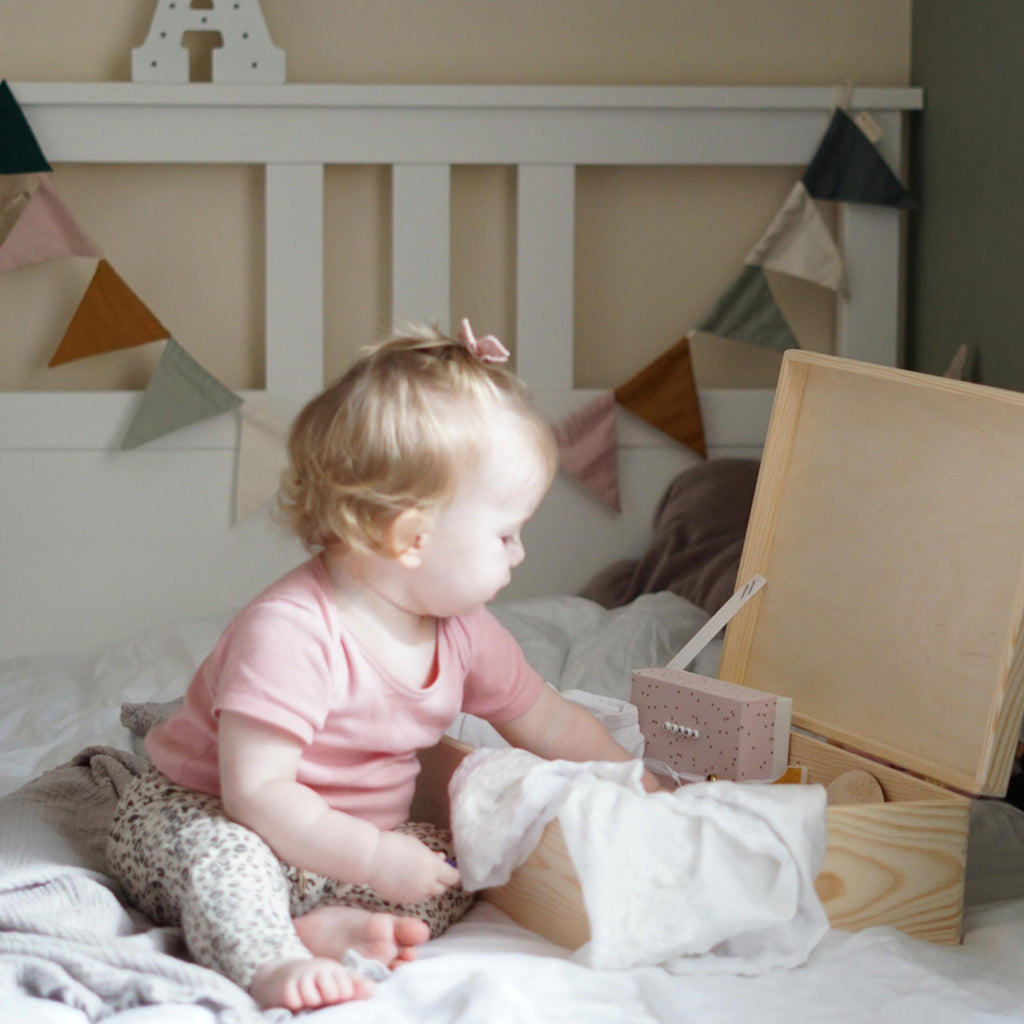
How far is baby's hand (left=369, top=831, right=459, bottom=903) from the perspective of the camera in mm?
839

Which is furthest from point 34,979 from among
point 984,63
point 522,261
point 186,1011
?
point 984,63

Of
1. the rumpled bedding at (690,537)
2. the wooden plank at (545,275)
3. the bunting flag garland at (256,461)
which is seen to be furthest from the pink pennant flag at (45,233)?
the rumpled bedding at (690,537)

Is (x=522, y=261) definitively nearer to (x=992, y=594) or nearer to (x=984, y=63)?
(x=984, y=63)

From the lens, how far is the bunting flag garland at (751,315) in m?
2.14

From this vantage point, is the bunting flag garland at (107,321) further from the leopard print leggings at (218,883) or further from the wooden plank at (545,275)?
the leopard print leggings at (218,883)

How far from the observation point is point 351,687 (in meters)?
0.92

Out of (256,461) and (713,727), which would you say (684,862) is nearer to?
(713,727)

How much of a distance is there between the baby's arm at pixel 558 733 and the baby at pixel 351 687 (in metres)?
0.09

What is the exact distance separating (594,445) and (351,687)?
1268 millimetres

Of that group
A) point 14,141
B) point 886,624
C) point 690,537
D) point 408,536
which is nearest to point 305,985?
point 408,536

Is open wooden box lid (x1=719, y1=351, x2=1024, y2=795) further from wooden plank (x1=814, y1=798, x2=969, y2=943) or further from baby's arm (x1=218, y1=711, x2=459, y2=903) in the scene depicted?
baby's arm (x1=218, y1=711, x2=459, y2=903)

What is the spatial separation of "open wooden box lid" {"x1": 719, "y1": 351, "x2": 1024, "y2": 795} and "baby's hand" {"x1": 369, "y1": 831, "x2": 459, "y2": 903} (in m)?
0.44

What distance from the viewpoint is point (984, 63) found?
73.1 inches

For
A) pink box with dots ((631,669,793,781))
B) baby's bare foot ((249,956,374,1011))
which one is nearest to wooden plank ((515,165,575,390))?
pink box with dots ((631,669,793,781))
